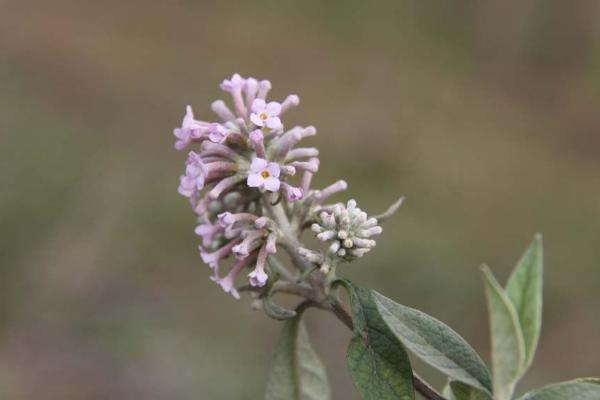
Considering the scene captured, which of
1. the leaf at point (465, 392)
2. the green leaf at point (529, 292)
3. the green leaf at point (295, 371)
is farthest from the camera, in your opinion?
the green leaf at point (295, 371)

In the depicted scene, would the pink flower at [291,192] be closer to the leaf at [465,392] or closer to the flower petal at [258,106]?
the flower petal at [258,106]

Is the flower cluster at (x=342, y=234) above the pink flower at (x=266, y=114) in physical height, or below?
below

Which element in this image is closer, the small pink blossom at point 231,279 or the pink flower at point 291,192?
the pink flower at point 291,192

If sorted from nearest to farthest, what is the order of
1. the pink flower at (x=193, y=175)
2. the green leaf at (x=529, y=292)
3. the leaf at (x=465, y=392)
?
1. the leaf at (x=465, y=392)
2. the green leaf at (x=529, y=292)
3. the pink flower at (x=193, y=175)

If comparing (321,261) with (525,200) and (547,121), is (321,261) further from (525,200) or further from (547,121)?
(547,121)

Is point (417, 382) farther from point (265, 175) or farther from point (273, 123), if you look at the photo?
point (273, 123)

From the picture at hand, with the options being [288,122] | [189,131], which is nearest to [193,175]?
[189,131]

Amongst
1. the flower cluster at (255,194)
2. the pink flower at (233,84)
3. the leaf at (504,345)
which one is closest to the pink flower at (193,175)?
the flower cluster at (255,194)

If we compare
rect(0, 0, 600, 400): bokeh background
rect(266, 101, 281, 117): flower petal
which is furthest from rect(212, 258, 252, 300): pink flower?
rect(0, 0, 600, 400): bokeh background
